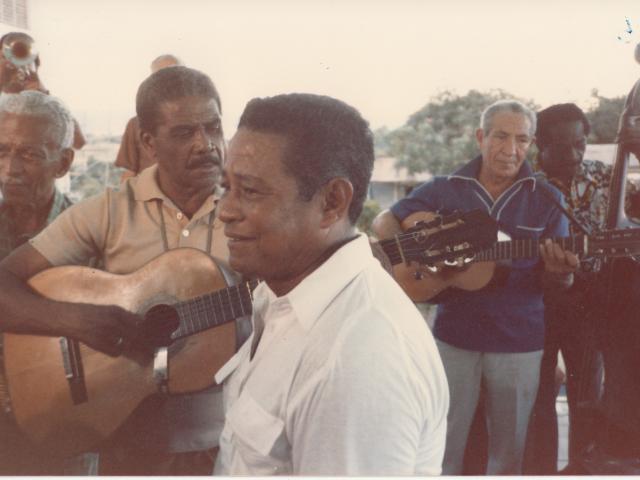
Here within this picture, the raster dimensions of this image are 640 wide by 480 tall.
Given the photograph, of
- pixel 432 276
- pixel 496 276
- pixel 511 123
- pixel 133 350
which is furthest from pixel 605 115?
pixel 133 350

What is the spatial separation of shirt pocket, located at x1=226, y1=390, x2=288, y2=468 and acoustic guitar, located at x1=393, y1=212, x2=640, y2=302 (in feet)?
2.54

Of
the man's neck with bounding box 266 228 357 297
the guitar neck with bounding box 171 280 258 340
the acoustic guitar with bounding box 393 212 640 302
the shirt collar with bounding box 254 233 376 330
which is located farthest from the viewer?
the acoustic guitar with bounding box 393 212 640 302

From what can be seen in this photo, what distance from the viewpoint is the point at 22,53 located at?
236cm

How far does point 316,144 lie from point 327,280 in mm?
328

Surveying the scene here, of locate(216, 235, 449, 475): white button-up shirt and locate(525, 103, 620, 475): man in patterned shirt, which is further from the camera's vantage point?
locate(525, 103, 620, 475): man in patterned shirt

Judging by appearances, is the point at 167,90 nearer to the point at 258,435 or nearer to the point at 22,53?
the point at 22,53

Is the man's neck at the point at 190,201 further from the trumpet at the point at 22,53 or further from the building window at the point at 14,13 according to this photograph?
the building window at the point at 14,13

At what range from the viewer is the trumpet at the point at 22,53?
236 centimetres

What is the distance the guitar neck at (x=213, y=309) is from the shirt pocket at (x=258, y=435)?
A: 1.36 ft

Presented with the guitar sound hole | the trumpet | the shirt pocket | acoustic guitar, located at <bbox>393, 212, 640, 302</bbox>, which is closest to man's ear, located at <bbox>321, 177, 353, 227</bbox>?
the shirt pocket

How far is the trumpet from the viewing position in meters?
2.36

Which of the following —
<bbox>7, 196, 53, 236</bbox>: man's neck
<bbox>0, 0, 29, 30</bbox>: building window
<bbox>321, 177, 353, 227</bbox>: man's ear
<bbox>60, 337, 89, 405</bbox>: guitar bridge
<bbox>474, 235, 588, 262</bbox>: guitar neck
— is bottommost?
<bbox>60, 337, 89, 405</bbox>: guitar bridge

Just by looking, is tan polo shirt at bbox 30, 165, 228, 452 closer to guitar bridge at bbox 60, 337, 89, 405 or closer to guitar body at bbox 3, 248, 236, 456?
guitar body at bbox 3, 248, 236, 456

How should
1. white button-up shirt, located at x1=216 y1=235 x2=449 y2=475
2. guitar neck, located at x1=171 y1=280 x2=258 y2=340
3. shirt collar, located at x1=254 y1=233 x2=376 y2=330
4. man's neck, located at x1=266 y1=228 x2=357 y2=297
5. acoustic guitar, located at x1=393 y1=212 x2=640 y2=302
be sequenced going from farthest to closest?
acoustic guitar, located at x1=393 y1=212 x2=640 y2=302 < guitar neck, located at x1=171 y1=280 x2=258 y2=340 < man's neck, located at x1=266 y1=228 x2=357 y2=297 < shirt collar, located at x1=254 y1=233 x2=376 y2=330 < white button-up shirt, located at x1=216 y1=235 x2=449 y2=475
